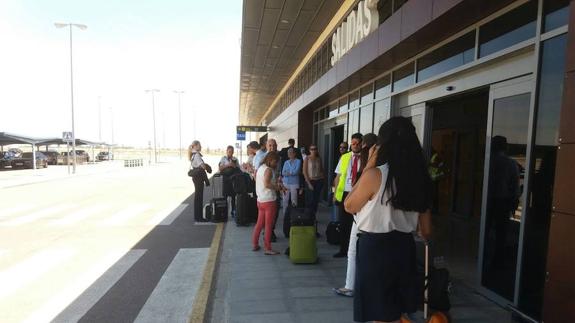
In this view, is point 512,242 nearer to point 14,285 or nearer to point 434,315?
point 434,315

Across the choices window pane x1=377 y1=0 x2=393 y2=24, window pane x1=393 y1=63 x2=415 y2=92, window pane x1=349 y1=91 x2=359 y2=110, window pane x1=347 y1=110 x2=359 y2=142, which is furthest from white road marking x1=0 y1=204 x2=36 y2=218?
window pane x1=377 y1=0 x2=393 y2=24

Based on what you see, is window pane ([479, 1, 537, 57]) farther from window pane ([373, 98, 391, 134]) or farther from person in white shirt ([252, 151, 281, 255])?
person in white shirt ([252, 151, 281, 255])

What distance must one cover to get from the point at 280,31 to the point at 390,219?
953cm

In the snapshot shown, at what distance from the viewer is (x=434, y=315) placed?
9.33 ft

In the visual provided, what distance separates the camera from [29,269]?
5.33 meters

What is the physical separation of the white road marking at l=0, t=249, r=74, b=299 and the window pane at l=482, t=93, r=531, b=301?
5.74 m

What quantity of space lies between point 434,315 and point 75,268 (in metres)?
4.93

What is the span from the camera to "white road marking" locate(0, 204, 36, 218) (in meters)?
9.70

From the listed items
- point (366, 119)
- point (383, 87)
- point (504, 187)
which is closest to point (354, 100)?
point (366, 119)

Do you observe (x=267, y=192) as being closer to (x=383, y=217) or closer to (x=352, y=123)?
(x=383, y=217)

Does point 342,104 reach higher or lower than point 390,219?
higher

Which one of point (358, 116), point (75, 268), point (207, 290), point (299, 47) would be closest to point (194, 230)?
point (75, 268)

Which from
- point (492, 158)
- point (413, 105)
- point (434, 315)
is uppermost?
point (413, 105)

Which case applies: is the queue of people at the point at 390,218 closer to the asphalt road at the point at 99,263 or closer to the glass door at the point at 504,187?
the glass door at the point at 504,187
